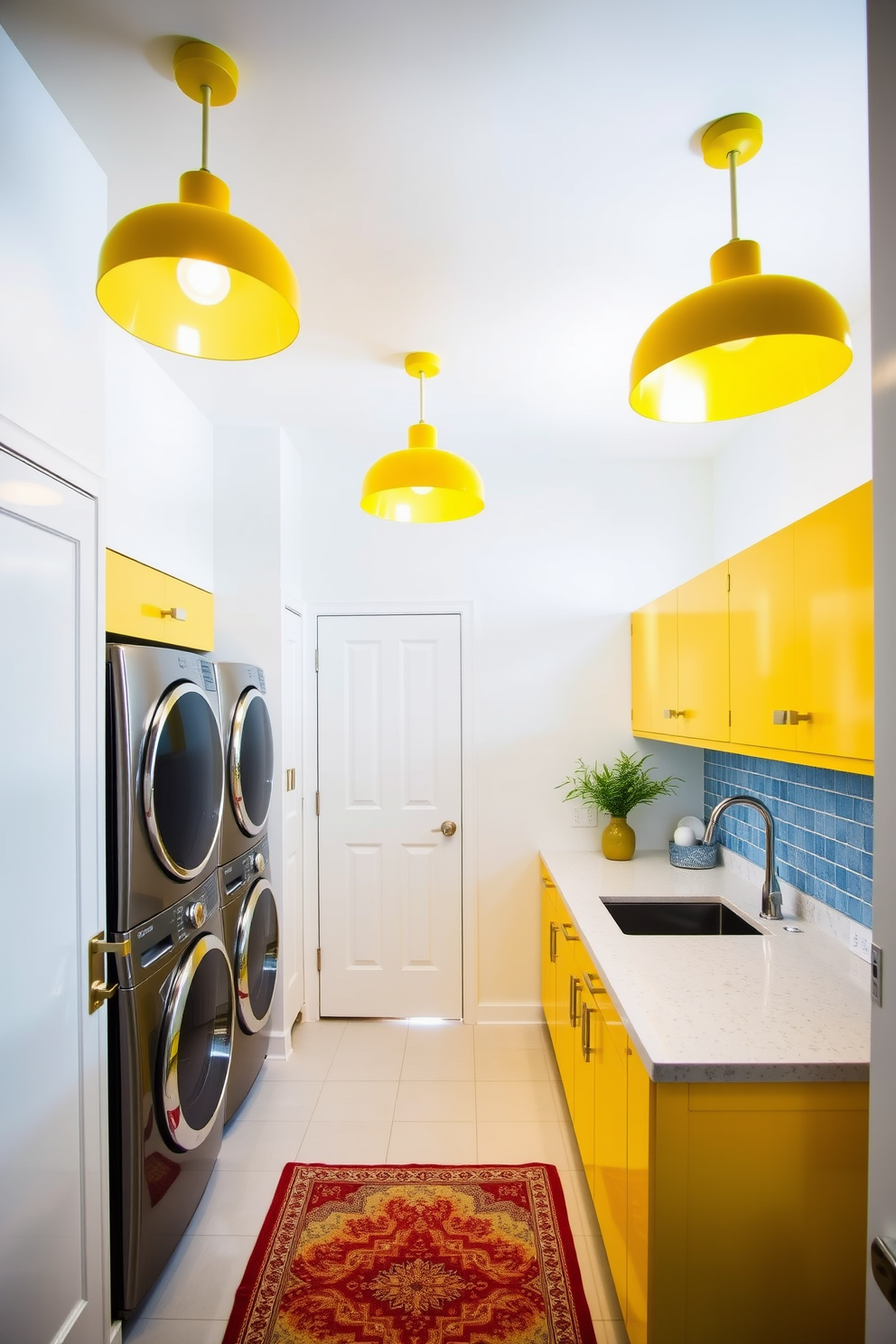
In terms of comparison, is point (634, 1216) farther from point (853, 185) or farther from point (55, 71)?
point (55, 71)

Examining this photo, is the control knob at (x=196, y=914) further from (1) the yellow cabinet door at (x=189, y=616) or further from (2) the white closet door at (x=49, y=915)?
(1) the yellow cabinet door at (x=189, y=616)

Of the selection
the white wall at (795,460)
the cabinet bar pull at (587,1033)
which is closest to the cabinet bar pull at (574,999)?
the cabinet bar pull at (587,1033)

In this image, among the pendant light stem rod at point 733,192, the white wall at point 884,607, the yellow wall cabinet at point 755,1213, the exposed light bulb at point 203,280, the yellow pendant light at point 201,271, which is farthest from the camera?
the yellow wall cabinet at point 755,1213

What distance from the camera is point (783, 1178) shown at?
1333 mm

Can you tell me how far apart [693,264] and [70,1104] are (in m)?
2.36

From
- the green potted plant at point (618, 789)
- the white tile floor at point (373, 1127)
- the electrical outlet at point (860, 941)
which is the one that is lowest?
the white tile floor at point (373, 1127)

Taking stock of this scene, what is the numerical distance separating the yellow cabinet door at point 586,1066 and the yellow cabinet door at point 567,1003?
0.06 m

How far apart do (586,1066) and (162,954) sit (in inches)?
48.3

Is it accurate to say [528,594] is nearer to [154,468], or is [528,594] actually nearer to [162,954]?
[154,468]

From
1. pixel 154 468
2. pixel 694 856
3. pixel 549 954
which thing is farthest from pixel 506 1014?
pixel 154 468

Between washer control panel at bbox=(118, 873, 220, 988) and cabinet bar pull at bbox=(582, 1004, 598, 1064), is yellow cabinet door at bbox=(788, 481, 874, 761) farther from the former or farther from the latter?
washer control panel at bbox=(118, 873, 220, 988)

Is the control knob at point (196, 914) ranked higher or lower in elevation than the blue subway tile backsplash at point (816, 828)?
lower

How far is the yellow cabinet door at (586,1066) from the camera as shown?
1.98 metres

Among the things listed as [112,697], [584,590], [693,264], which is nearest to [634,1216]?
[112,697]
